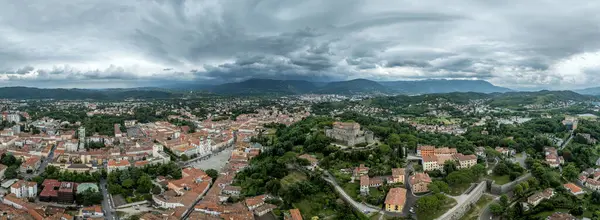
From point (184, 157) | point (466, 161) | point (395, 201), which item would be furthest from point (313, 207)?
point (184, 157)

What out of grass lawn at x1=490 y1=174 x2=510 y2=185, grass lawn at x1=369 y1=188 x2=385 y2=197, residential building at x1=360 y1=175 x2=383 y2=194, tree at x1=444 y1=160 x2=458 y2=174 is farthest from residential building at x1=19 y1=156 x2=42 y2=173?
grass lawn at x1=490 y1=174 x2=510 y2=185

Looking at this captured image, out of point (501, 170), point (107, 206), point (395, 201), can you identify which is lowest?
point (107, 206)

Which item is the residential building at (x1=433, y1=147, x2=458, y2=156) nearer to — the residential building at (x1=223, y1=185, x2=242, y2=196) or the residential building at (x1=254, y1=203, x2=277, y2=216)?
the residential building at (x1=254, y1=203, x2=277, y2=216)

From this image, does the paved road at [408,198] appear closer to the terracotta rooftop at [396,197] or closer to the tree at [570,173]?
the terracotta rooftop at [396,197]

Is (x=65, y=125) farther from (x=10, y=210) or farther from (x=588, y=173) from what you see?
(x=588, y=173)

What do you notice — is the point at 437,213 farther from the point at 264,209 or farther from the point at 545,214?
the point at 264,209

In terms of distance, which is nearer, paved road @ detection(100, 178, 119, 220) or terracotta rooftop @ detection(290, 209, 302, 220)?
terracotta rooftop @ detection(290, 209, 302, 220)

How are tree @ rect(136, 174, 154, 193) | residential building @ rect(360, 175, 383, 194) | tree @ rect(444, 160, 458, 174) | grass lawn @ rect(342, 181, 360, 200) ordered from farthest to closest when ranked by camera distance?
tree @ rect(444, 160, 458, 174), tree @ rect(136, 174, 154, 193), residential building @ rect(360, 175, 383, 194), grass lawn @ rect(342, 181, 360, 200)

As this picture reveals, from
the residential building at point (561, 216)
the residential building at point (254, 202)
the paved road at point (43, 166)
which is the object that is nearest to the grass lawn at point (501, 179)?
the residential building at point (561, 216)
